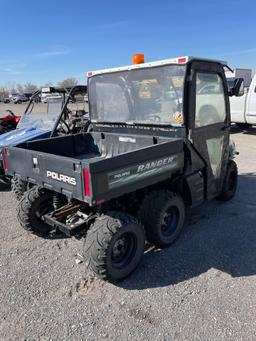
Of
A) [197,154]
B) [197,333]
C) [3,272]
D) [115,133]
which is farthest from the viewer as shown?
[115,133]

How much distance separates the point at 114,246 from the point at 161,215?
68cm

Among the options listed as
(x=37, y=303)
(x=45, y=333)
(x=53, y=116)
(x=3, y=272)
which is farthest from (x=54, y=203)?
(x=53, y=116)

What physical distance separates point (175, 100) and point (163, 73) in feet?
1.16

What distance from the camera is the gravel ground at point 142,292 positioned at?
251 cm

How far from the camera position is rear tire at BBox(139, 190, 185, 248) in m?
3.44

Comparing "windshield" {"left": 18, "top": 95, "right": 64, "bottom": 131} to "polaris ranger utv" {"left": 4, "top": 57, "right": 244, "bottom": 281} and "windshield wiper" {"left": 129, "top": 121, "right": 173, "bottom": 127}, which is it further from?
"windshield wiper" {"left": 129, "top": 121, "right": 173, "bottom": 127}

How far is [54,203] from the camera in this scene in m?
3.64

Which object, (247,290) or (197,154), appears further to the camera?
(197,154)

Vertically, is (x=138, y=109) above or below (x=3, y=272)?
above

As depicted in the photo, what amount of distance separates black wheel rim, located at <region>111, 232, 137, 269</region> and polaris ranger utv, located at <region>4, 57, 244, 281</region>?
1 centimetres

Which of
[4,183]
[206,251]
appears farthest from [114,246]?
[4,183]

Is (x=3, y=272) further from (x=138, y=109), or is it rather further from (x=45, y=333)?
(x=138, y=109)

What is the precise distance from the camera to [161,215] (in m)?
3.44

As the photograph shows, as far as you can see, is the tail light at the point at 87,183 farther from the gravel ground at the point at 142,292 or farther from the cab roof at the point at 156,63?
the cab roof at the point at 156,63
